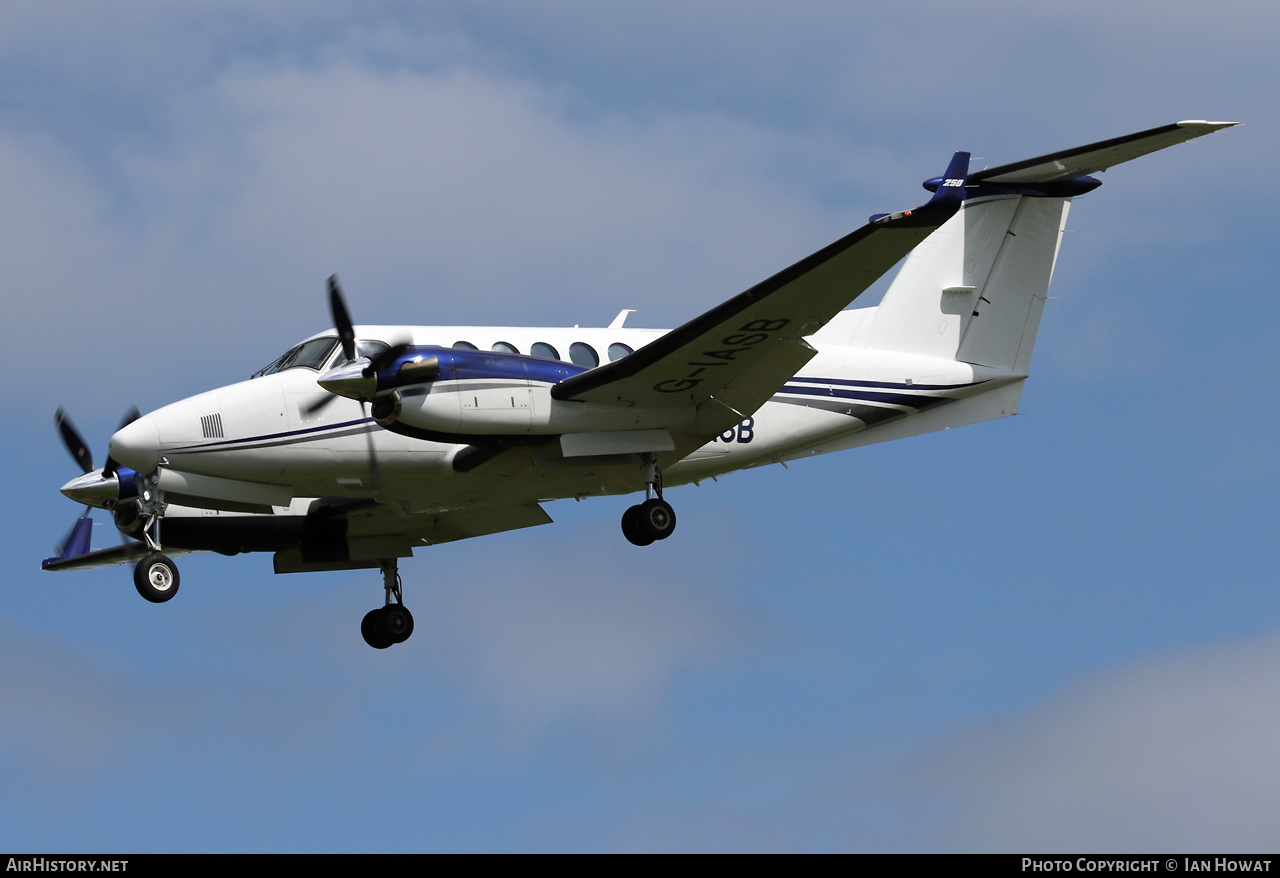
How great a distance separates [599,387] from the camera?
687 inches

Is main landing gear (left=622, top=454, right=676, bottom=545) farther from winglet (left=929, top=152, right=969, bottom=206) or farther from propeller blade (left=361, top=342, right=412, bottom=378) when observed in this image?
winglet (left=929, top=152, right=969, bottom=206)

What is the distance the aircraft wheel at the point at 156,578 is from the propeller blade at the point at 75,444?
3.41m

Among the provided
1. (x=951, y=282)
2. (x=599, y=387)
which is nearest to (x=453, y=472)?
(x=599, y=387)

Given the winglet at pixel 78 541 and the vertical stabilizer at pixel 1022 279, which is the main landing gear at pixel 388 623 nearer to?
the winglet at pixel 78 541

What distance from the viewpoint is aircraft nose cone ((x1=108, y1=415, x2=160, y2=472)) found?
17016mm

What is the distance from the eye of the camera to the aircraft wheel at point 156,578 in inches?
675

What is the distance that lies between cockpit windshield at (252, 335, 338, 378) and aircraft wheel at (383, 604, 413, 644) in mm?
4720

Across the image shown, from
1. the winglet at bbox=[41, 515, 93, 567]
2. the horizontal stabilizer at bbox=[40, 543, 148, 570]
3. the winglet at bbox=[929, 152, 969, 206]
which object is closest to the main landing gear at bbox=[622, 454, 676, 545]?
the winglet at bbox=[929, 152, 969, 206]

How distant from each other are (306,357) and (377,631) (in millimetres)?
4969

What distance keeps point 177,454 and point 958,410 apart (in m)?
10.2

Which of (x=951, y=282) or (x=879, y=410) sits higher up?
(x=951, y=282)

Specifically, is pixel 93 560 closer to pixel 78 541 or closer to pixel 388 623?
pixel 78 541
